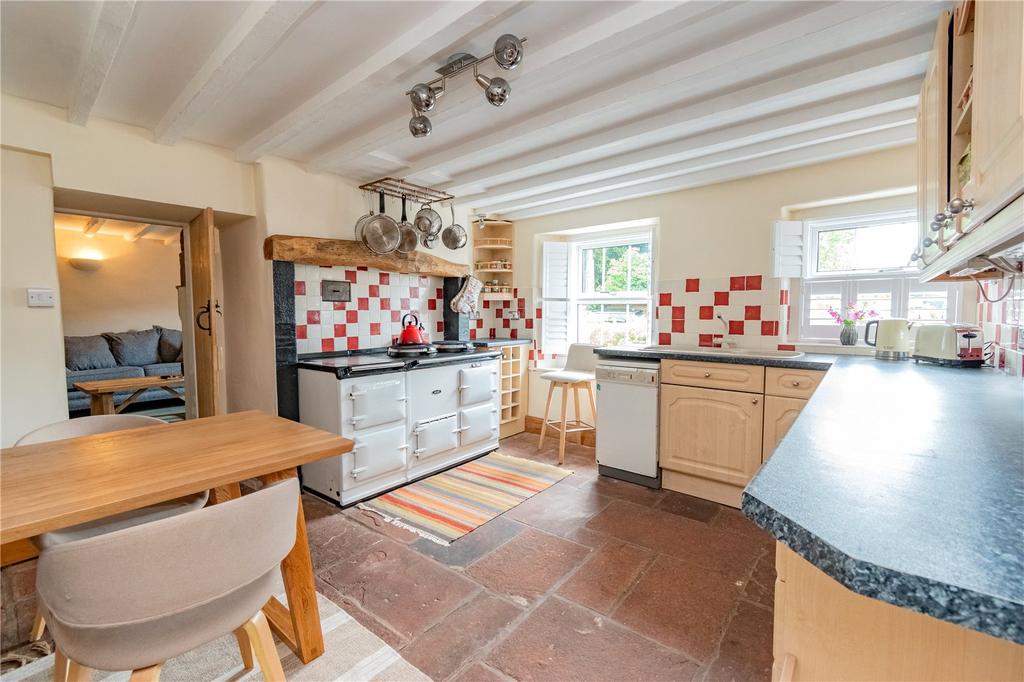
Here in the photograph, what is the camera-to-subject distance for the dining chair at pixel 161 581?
0.82 m

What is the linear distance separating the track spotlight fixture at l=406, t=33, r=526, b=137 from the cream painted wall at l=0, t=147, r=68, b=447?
6.71 ft

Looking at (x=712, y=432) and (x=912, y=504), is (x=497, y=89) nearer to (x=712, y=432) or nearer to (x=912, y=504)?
(x=912, y=504)

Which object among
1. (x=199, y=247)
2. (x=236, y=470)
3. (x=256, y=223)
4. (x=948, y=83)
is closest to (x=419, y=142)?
(x=256, y=223)

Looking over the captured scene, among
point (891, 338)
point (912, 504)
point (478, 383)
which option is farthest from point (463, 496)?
point (891, 338)

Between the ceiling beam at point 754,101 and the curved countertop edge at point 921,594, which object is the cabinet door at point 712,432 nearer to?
the ceiling beam at point 754,101

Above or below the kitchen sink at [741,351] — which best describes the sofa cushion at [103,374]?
below

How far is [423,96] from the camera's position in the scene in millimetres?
1801

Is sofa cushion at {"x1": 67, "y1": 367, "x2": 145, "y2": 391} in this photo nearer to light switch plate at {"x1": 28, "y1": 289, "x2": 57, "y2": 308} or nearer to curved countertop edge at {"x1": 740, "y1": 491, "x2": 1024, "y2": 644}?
light switch plate at {"x1": 28, "y1": 289, "x2": 57, "y2": 308}

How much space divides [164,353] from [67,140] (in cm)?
428

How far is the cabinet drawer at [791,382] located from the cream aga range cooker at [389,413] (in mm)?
2027

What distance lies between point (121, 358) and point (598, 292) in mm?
5768

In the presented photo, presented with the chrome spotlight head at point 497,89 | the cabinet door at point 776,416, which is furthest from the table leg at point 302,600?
the cabinet door at point 776,416

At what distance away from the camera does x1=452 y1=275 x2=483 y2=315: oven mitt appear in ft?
13.4

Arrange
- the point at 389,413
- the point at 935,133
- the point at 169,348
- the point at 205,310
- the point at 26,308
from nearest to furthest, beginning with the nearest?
the point at 935,133, the point at 26,308, the point at 205,310, the point at 389,413, the point at 169,348
